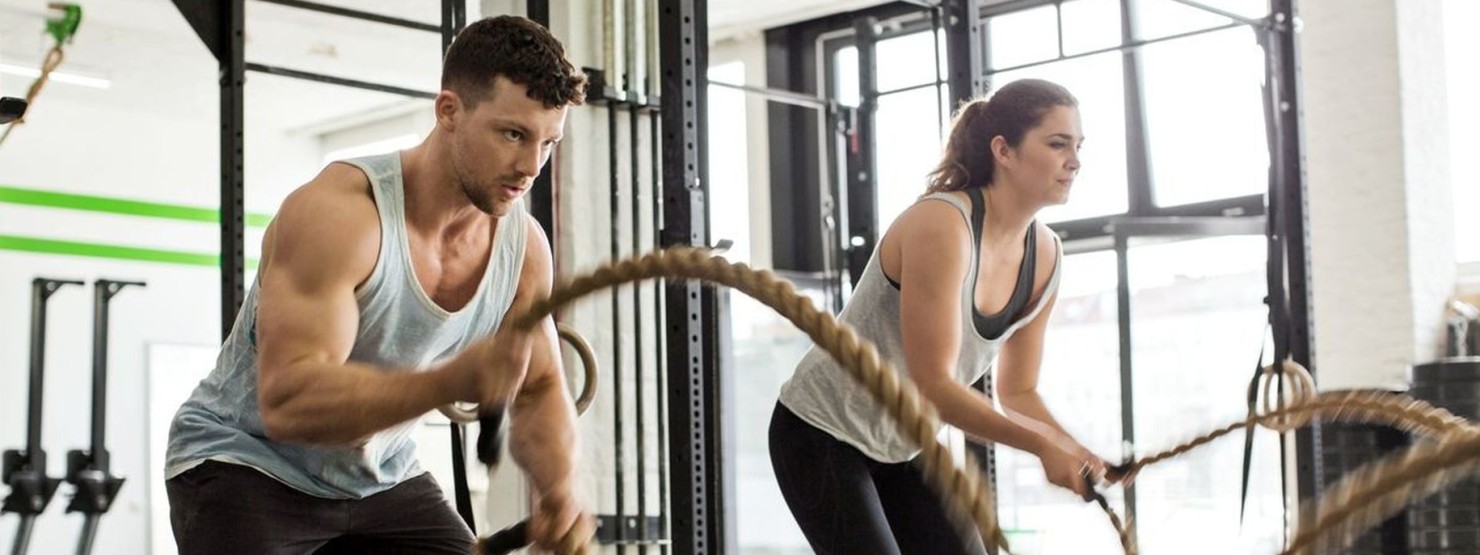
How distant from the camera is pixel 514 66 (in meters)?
1.94

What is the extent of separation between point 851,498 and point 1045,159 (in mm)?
605

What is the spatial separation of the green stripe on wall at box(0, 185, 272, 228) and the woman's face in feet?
23.4

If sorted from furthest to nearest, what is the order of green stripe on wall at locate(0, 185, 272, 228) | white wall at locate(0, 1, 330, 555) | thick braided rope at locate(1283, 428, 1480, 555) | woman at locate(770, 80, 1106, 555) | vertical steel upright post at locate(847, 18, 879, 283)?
green stripe on wall at locate(0, 185, 272, 228) → white wall at locate(0, 1, 330, 555) → vertical steel upright post at locate(847, 18, 879, 283) → woman at locate(770, 80, 1106, 555) → thick braided rope at locate(1283, 428, 1480, 555)

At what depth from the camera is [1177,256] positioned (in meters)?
6.45

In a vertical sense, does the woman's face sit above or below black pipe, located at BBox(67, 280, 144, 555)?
above

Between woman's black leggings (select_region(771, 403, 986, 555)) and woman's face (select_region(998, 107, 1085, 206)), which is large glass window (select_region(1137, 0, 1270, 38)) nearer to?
woman's face (select_region(998, 107, 1085, 206))

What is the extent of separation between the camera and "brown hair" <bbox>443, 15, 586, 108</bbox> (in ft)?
6.35

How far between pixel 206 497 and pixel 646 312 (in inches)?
124

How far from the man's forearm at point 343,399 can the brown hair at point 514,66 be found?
421 mm

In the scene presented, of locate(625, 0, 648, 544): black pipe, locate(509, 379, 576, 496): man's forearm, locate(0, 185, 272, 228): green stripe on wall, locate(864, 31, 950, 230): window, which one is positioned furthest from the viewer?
locate(0, 185, 272, 228): green stripe on wall

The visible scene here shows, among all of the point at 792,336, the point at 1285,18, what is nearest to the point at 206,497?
the point at 1285,18

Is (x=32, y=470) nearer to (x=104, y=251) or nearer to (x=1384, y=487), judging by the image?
(x=104, y=251)

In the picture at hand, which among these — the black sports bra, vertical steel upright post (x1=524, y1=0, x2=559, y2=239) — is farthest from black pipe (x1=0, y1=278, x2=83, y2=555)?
the black sports bra

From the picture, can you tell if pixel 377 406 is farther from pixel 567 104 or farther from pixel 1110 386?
pixel 1110 386
